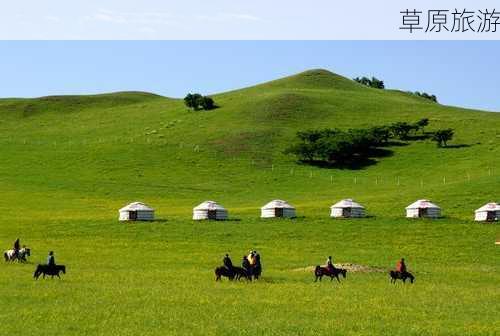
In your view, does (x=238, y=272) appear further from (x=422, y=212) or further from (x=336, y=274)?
(x=422, y=212)

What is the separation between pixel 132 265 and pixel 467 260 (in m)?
21.7

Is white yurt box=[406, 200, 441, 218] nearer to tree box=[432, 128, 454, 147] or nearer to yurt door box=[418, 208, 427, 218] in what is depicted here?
yurt door box=[418, 208, 427, 218]

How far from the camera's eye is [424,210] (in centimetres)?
7325

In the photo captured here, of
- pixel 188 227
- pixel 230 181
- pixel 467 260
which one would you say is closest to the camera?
pixel 467 260

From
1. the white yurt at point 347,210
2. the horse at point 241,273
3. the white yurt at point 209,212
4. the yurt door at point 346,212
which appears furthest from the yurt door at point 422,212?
the horse at point 241,273

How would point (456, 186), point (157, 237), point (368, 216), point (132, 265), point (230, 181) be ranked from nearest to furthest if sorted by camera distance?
1. point (132, 265)
2. point (157, 237)
3. point (368, 216)
4. point (456, 186)
5. point (230, 181)

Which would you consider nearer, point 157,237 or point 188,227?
point 157,237

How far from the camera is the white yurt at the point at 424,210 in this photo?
2876 inches

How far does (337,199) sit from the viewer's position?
91.0 meters

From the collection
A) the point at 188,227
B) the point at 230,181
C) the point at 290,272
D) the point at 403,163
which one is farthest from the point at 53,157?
the point at 290,272

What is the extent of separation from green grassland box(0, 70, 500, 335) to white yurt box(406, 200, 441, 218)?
1.15 m

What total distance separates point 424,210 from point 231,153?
2254 inches

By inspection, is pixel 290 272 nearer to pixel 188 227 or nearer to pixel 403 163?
pixel 188 227

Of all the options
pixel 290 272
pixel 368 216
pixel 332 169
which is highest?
pixel 332 169
